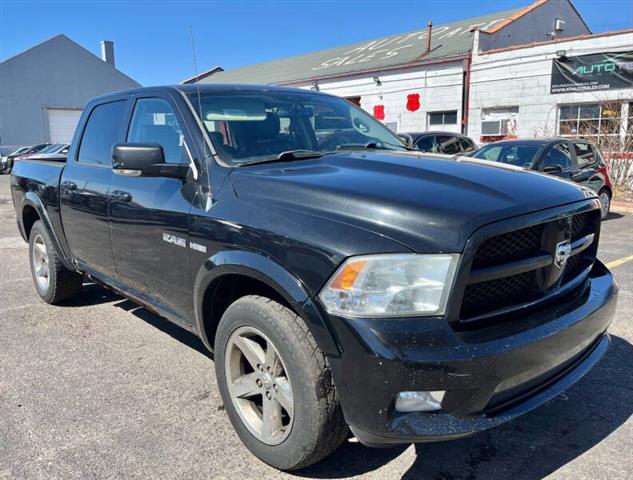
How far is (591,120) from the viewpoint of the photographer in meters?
15.5

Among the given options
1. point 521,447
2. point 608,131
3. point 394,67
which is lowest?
point 521,447

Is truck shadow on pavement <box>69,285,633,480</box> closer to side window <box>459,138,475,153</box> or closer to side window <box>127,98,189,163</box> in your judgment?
side window <box>127,98,189,163</box>

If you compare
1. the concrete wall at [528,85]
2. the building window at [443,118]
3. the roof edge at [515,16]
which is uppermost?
the roof edge at [515,16]

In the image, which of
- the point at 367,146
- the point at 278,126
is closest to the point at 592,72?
the point at 367,146

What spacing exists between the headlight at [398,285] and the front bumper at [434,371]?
0.15 ft

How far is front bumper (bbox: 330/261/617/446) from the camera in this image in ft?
6.54

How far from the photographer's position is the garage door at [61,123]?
34656 mm

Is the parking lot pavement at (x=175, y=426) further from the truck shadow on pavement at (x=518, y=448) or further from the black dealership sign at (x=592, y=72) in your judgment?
the black dealership sign at (x=592, y=72)

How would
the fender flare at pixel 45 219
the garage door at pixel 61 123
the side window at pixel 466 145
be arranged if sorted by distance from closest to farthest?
the fender flare at pixel 45 219, the side window at pixel 466 145, the garage door at pixel 61 123

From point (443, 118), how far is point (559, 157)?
1068 centimetres

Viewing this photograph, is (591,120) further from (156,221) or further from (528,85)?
(156,221)

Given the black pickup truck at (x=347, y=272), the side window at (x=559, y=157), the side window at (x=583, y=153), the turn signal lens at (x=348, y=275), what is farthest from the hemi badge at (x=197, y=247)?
the side window at (x=583, y=153)

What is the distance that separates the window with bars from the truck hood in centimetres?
1386

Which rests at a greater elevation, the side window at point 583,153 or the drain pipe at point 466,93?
the drain pipe at point 466,93
